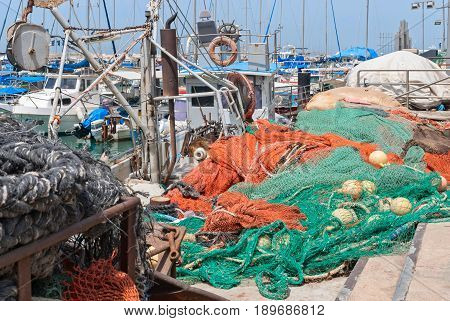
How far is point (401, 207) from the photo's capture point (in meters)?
6.32

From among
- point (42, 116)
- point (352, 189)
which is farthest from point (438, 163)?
point (42, 116)

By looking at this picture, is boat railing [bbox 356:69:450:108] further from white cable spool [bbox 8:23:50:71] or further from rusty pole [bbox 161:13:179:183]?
white cable spool [bbox 8:23:50:71]

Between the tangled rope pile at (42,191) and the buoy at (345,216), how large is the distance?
342cm

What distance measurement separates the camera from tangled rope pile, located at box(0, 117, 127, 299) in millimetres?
2307

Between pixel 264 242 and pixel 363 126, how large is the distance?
15.0 feet

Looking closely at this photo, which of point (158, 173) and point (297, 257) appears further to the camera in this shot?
point (158, 173)

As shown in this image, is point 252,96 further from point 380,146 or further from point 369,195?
point 369,195

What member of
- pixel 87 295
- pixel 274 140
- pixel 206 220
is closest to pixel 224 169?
pixel 274 140

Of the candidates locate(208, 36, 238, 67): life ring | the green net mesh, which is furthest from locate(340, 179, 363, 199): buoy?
locate(208, 36, 238, 67): life ring

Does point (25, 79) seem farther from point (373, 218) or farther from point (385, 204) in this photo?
point (373, 218)
